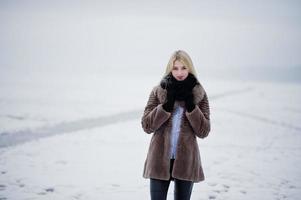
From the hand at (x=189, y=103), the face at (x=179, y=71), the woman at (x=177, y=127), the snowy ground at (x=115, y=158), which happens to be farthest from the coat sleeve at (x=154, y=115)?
the snowy ground at (x=115, y=158)

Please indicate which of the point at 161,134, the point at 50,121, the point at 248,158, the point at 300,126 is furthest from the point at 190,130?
the point at 300,126

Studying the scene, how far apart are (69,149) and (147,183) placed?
101 inches

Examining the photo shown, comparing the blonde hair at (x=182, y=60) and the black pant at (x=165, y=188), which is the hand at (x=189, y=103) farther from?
the black pant at (x=165, y=188)

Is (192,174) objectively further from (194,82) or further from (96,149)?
(96,149)

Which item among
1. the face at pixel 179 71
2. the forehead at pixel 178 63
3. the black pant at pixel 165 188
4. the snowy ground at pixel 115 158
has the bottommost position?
the snowy ground at pixel 115 158

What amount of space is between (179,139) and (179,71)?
0.51 m

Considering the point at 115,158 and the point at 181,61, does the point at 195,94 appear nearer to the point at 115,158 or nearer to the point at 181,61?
the point at 181,61

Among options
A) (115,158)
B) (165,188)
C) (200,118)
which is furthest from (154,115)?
(115,158)

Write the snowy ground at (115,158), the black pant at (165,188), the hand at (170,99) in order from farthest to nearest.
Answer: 1. the snowy ground at (115,158)
2. the black pant at (165,188)
3. the hand at (170,99)

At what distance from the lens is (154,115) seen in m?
2.60

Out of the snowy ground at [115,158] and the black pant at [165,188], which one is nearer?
the black pant at [165,188]

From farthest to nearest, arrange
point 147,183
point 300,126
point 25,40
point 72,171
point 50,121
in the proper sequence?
point 25,40
point 300,126
point 50,121
point 72,171
point 147,183

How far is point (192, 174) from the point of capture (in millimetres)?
2631

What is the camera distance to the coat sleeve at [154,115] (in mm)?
2562
